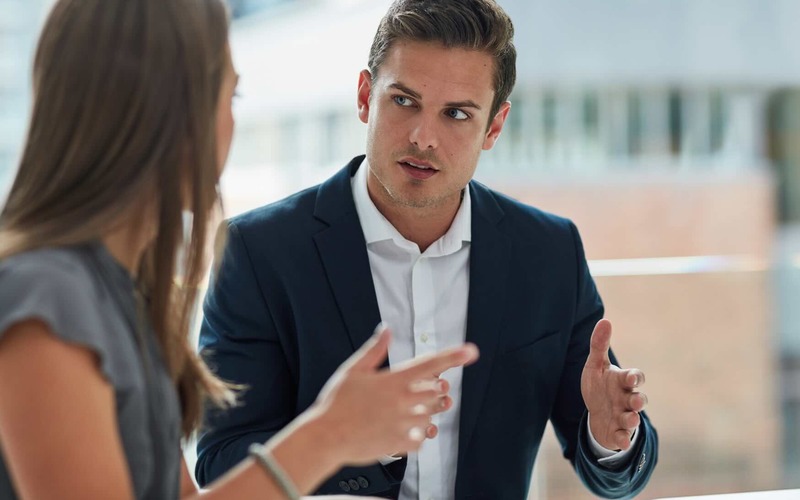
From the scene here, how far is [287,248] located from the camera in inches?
73.1

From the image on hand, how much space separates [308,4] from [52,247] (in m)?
5.45

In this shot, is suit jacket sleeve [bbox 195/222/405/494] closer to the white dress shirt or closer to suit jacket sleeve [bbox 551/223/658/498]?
the white dress shirt

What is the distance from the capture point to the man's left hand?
1.66 metres

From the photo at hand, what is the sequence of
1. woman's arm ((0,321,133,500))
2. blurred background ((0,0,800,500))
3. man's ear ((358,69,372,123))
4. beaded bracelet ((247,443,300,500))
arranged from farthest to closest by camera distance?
blurred background ((0,0,800,500))
man's ear ((358,69,372,123))
beaded bracelet ((247,443,300,500))
woman's arm ((0,321,133,500))

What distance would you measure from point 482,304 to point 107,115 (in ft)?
3.30

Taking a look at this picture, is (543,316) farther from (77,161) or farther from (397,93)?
(77,161)

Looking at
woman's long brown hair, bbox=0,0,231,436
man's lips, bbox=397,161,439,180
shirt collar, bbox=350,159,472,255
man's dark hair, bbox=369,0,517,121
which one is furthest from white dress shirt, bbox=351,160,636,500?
woman's long brown hair, bbox=0,0,231,436

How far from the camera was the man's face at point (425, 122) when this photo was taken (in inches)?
72.1

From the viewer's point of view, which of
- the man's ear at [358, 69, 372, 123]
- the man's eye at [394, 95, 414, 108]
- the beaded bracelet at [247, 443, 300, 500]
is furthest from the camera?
the man's ear at [358, 69, 372, 123]

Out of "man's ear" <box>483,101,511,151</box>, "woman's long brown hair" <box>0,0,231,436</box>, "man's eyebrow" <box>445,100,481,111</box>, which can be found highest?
"woman's long brown hair" <box>0,0,231,436</box>

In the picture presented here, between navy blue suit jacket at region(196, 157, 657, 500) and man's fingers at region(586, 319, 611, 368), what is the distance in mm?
177

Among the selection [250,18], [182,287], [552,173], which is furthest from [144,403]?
[552,173]

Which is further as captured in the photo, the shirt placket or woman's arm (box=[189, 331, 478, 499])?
the shirt placket

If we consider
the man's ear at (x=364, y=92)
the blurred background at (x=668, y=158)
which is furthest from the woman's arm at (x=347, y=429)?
the blurred background at (x=668, y=158)
